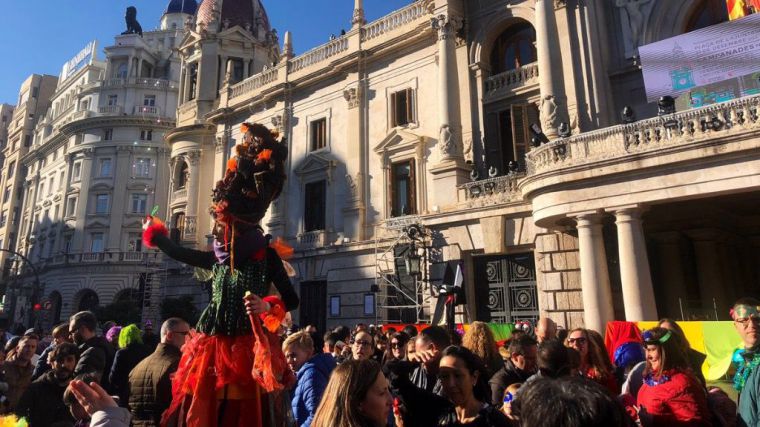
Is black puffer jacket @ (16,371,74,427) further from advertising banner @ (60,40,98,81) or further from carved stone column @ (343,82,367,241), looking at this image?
advertising banner @ (60,40,98,81)

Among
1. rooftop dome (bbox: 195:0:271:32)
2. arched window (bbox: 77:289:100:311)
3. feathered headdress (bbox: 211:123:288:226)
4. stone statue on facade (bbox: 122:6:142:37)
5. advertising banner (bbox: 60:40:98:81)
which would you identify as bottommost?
feathered headdress (bbox: 211:123:288:226)

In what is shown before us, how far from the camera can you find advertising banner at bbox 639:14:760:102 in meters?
12.9

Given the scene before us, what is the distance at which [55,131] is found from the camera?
55.5 meters

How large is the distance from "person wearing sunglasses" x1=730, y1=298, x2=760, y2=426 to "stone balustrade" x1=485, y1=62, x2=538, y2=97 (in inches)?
545

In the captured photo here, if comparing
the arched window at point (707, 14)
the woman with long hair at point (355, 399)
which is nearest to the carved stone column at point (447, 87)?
the arched window at point (707, 14)

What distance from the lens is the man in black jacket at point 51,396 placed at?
4.16 metres

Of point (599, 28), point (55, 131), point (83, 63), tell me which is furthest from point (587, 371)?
point (83, 63)

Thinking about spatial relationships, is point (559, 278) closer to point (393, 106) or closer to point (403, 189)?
point (403, 189)

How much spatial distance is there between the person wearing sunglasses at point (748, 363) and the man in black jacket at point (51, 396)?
17.6 feet

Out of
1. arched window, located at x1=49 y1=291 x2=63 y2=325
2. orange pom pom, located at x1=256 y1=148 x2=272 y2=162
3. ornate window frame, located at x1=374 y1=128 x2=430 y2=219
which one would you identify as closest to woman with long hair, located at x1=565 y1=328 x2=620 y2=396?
orange pom pom, located at x1=256 y1=148 x2=272 y2=162

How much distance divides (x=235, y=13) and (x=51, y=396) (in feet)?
112

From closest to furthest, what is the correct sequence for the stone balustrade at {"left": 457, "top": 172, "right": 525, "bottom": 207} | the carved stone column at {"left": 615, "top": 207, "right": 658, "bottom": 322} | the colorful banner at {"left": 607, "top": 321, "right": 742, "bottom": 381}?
the colorful banner at {"left": 607, "top": 321, "right": 742, "bottom": 381} < the carved stone column at {"left": 615, "top": 207, "right": 658, "bottom": 322} < the stone balustrade at {"left": 457, "top": 172, "right": 525, "bottom": 207}

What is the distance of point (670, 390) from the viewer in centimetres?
392

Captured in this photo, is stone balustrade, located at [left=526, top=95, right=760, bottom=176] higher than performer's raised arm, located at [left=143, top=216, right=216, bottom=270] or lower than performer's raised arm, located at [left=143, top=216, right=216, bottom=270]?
higher
